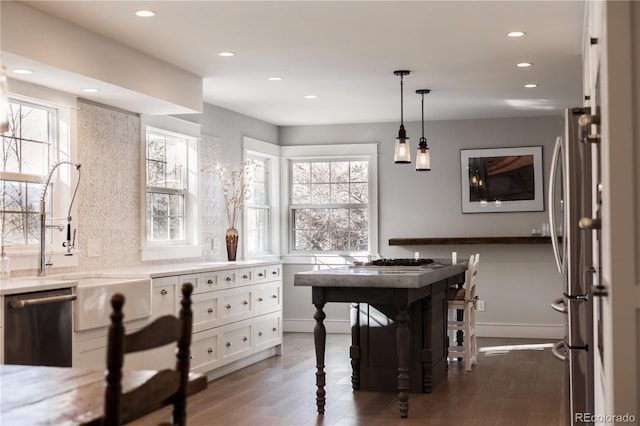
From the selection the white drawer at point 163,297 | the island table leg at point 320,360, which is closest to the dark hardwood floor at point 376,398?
the island table leg at point 320,360

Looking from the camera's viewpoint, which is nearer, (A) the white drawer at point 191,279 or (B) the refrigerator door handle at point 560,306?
(B) the refrigerator door handle at point 560,306

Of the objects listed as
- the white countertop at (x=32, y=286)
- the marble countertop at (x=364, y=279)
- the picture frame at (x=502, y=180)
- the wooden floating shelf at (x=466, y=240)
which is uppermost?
the picture frame at (x=502, y=180)

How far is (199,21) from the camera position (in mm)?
4648

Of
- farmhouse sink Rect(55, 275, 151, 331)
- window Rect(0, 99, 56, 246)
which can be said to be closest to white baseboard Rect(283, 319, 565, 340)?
farmhouse sink Rect(55, 275, 151, 331)

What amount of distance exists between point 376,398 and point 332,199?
416 centimetres

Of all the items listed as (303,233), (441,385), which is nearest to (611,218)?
(441,385)

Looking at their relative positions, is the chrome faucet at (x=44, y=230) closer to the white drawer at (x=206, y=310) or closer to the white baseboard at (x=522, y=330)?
the white drawer at (x=206, y=310)

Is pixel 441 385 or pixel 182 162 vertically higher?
pixel 182 162

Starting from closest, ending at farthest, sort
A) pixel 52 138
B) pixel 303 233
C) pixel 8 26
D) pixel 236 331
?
pixel 8 26 < pixel 52 138 < pixel 236 331 < pixel 303 233

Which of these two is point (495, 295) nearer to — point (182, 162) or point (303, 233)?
point (303, 233)

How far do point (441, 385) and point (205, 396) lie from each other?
5.88 feet

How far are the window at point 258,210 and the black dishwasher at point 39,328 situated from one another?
14.1ft

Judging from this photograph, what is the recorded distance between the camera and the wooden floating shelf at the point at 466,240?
8.20 meters

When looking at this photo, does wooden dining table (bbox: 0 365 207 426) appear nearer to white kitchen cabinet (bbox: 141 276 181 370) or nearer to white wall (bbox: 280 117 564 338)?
white kitchen cabinet (bbox: 141 276 181 370)
